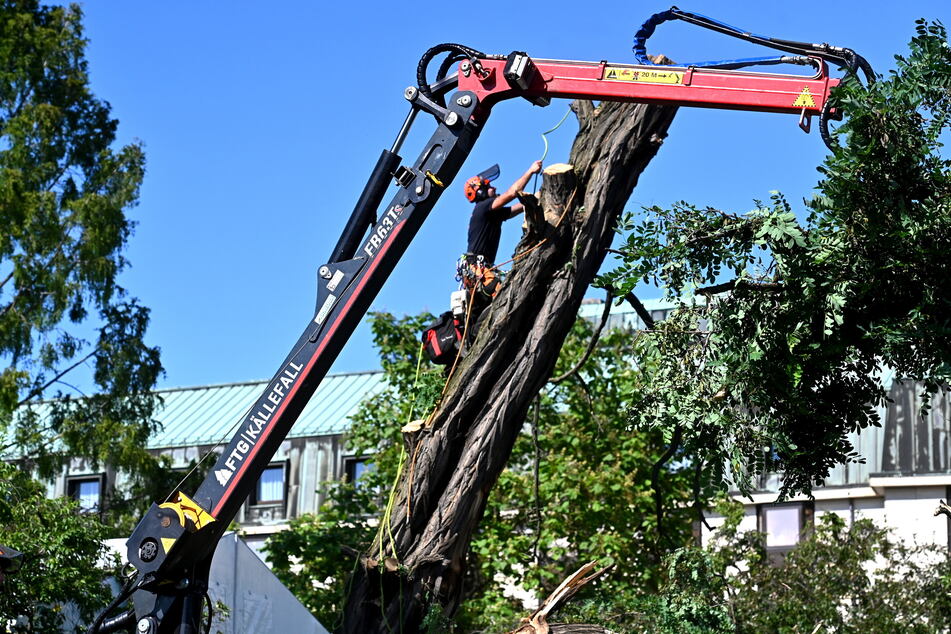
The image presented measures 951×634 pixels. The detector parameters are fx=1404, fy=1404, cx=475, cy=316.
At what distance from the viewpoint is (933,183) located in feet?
25.7

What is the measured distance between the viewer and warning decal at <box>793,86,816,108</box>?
9.09 meters

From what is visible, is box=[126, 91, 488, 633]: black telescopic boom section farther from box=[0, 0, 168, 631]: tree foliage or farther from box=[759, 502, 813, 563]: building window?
box=[759, 502, 813, 563]: building window

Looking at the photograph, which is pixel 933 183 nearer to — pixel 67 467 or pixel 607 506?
pixel 607 506

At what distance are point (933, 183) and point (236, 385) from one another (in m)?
39.0

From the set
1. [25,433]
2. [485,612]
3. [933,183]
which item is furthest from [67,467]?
[933,183]

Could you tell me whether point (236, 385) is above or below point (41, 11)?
below

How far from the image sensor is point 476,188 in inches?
479

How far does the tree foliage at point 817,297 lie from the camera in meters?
7.78

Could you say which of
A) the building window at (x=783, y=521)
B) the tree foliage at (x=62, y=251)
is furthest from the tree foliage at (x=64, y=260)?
the building window at (x=783, y=521)

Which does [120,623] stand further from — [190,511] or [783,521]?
[783,521]

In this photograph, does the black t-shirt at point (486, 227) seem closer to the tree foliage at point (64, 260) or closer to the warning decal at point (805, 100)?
the warning decal at point (805, 100)

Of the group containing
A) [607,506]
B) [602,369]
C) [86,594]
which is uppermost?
[602,369]

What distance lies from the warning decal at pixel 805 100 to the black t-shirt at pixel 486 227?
347 cm

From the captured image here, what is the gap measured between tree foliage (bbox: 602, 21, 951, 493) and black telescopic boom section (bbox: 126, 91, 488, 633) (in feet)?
4.89
